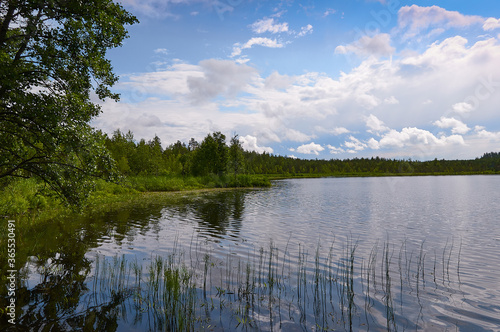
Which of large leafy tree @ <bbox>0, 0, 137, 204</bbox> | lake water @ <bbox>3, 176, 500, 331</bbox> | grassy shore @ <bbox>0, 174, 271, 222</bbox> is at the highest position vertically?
large leafy tree @ <bbox>0, 0, 137, 204</bbox>

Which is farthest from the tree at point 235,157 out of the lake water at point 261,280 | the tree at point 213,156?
the lake water at point 261,280

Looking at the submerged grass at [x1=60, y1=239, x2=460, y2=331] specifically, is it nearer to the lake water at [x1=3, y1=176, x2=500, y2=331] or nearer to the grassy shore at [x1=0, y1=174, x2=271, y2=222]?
the lake water at [x1=3, y1=176, x2=500, y2=331]

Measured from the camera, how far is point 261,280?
11.0m

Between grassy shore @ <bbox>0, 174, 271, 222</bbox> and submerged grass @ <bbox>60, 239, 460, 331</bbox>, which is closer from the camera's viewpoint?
submerged grass @ <bbox>60, 239, 460, 331</bbox>

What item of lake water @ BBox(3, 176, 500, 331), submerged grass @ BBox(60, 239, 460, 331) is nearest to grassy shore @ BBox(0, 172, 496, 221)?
lake water @ BBox(3, 176, 500, 331)

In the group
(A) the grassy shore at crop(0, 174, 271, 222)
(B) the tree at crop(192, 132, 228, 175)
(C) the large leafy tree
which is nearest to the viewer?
(C) the large leafy tree

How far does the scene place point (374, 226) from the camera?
75.2 feet

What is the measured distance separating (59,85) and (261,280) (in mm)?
11539

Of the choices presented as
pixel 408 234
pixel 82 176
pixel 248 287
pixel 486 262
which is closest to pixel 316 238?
pixel 408 234

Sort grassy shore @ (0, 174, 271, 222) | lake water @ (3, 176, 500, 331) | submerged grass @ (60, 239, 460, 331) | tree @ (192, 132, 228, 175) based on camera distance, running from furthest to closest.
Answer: tree @ (192, 132, 228, 175) < grassy shore @ (0, 174, 271, 222) < lake water @ (3, 176, 500, 331) < submerged grass @ (60, 239, 460, 331)

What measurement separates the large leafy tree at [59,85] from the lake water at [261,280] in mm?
4174

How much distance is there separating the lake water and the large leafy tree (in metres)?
4.17

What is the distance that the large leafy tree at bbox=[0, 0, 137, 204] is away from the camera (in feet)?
34.2

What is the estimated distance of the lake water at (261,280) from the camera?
7906 mm
